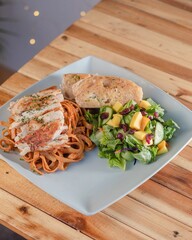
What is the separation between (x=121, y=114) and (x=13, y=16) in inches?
69.4

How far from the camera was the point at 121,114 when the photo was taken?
210 cm

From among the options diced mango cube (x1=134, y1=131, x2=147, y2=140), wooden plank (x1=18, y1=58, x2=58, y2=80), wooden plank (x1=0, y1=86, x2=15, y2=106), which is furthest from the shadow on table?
diced mango cube (x1=134, y1=131, x2=147, y2=140)

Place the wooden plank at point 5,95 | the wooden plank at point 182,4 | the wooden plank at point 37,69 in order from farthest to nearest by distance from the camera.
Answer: the wooden plank at point 182,4
the wooden plank at point 37,69
the wooden plank at point 5,95

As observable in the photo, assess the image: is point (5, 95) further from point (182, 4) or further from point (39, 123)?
point (182, 4)

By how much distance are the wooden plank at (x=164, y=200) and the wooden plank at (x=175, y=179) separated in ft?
0.07

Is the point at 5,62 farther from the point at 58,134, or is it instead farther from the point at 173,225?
the point at 173,225

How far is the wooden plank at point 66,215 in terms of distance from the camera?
1.87 m

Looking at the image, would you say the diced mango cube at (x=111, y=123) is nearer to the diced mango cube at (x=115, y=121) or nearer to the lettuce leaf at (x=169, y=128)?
the diced mango cube at (x=115, y=121)

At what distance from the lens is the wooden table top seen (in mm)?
1892

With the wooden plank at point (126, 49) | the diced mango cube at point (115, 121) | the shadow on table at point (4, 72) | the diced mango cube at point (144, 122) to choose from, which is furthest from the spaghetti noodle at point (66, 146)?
the shadow on table at point (4, 72)

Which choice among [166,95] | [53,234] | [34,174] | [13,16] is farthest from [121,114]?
[13,16]

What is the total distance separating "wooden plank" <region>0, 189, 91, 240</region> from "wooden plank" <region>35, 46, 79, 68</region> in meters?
0.82

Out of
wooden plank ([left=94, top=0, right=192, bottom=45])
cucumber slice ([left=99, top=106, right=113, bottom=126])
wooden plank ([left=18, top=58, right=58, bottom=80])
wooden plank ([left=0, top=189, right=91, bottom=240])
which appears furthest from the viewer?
wooden plank ([left=94, top=0, right=192, bottom=45])

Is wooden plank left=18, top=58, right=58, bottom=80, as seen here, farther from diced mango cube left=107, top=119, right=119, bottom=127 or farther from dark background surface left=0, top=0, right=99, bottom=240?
dark background surface left=0, top=0, right=99, bottom=240
